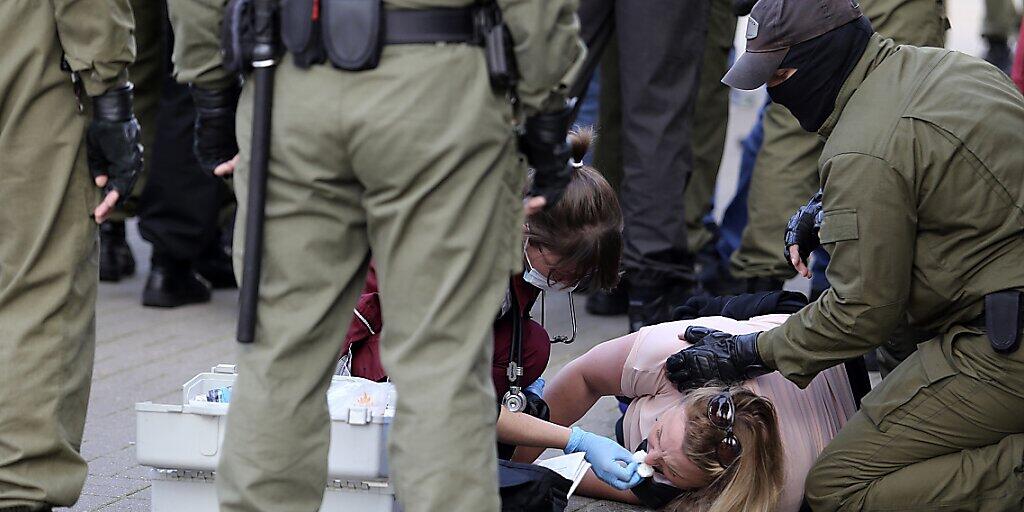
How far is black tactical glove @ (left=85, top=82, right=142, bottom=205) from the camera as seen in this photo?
2.98 metres

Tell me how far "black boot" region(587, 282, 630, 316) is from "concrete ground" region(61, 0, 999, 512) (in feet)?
0.11

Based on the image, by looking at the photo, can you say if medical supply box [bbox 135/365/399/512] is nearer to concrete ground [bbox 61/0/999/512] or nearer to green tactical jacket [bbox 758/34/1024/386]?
concrete ground [bbox 61/0/999/512]

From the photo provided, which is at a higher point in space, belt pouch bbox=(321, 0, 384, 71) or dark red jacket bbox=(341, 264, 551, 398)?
belt pouch bbox=(321, 0, 384, 71)

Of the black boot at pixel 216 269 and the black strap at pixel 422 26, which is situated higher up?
the black strap at pixel 422 26

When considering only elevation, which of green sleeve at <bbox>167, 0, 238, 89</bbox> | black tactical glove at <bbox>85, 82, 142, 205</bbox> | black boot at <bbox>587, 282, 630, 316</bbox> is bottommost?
black boot at <bbox>587, 282, 630, 316</bbox>

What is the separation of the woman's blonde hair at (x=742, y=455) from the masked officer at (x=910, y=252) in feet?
0.34

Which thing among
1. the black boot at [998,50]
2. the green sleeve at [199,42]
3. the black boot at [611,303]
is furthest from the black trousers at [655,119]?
the black boot at [998,50]

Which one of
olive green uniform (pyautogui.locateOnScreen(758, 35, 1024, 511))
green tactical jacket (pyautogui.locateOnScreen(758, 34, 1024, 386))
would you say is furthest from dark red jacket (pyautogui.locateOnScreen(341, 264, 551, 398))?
green tactical jacket (pyautogui.locateOnScreen(758, 34, 1024, 386))

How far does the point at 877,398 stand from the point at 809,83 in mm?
739

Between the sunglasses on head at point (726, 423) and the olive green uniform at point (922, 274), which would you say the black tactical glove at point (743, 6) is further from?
the sunglasses on head at point (726, 423)

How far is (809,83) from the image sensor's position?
3195 mm

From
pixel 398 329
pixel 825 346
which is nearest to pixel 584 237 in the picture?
pixel 825 346

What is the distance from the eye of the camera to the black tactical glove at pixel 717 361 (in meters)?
3.38

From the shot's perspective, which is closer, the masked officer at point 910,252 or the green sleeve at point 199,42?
the green sleeve at point 199,42
